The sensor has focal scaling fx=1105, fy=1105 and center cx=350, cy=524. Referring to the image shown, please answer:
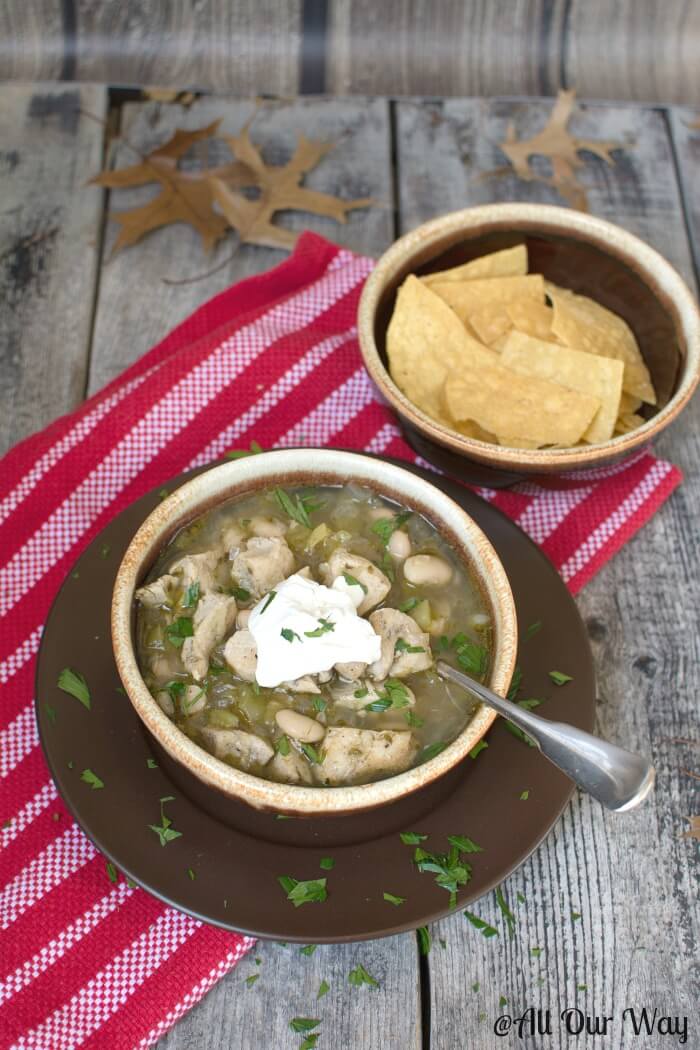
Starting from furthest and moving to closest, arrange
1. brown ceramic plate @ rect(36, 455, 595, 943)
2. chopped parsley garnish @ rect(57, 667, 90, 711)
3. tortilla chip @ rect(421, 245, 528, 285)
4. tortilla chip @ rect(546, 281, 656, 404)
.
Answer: tortilla chip @ rect(421, 245, 528, 285)
tortilla chip @ rect(546, 281, 656, 404)
chopped parsley garnish @ rect(57, 667, 90, 711)
brown ceramic plate @ rect(36, 455, 595, 943)

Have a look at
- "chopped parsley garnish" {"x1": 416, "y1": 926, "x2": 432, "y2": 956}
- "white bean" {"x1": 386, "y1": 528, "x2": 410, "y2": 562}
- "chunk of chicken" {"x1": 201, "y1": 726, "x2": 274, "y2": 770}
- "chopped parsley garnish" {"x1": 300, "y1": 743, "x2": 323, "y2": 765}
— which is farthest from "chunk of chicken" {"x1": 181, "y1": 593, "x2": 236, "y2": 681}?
"chopped parsley garnish" {"x1": 416, "y1": 926, "x2": 432, "y2": 956}

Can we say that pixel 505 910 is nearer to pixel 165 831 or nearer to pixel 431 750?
pixel 431 750

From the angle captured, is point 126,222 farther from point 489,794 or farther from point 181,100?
point 489,794

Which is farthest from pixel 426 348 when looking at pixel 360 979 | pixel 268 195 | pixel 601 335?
pixel 360 979

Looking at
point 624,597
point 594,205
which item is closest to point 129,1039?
point 624,597

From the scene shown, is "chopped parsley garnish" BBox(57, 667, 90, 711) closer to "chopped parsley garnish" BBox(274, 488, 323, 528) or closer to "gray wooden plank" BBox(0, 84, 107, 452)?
"chopped parsley garnish" BBox(274, 488, 323, 528)

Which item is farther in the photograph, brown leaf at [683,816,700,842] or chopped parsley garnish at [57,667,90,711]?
brown leaf at [683,816,700,842]
